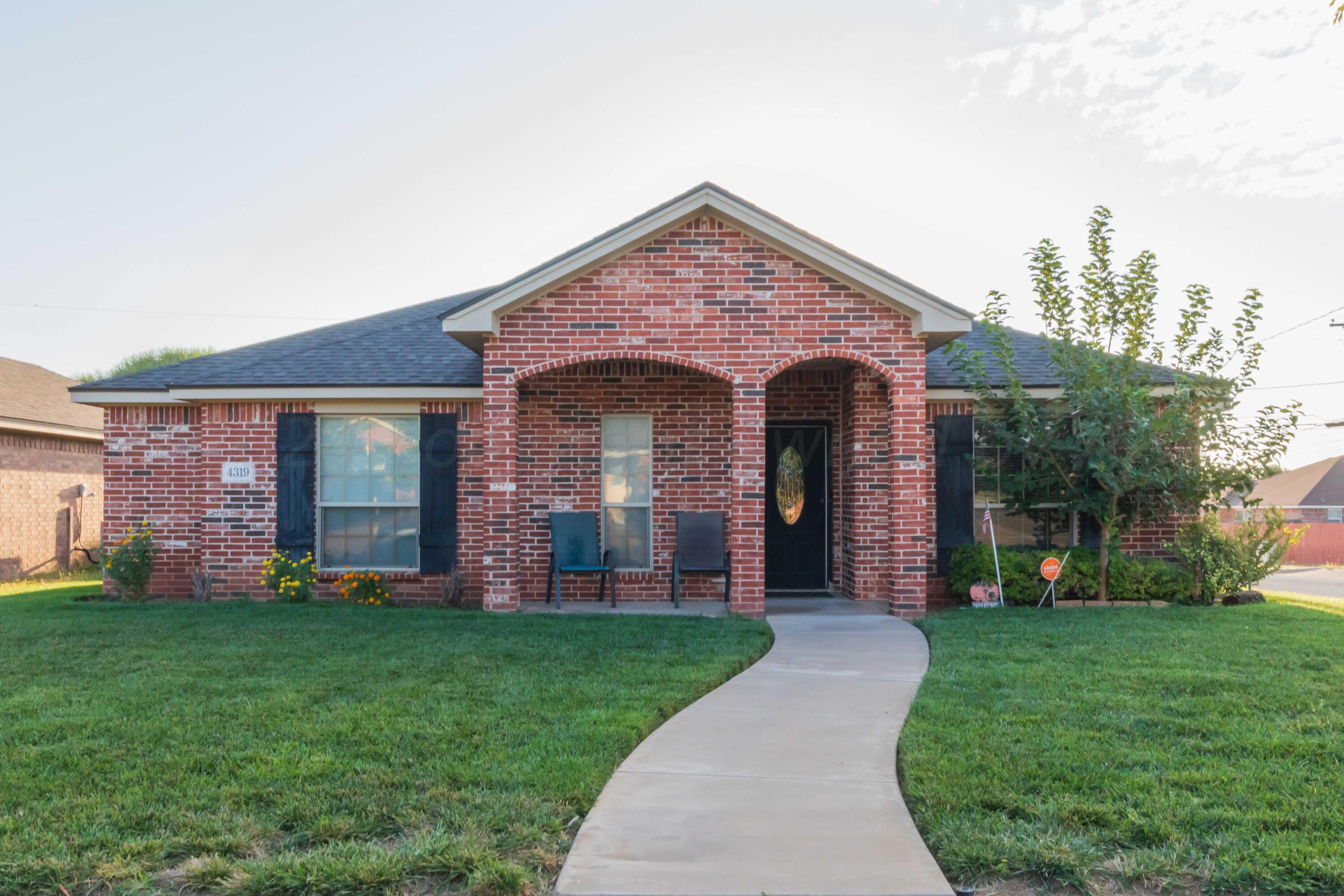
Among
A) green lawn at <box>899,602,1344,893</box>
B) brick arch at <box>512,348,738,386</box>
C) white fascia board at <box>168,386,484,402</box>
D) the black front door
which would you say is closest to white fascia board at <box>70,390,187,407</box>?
white fascia board at <box>168,386,484,402</box>

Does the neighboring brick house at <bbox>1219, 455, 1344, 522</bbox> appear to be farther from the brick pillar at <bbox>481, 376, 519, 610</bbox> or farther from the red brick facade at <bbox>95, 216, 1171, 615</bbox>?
the brick pillar at <bbox>481, 376, 519, 610</bbox>

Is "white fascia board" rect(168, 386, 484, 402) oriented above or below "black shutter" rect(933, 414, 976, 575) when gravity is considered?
above

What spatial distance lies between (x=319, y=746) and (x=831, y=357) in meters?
6.89

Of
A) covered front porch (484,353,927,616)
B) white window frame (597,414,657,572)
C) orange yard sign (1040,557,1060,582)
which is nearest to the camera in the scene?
orange yard sign (1040,557,1060,582)

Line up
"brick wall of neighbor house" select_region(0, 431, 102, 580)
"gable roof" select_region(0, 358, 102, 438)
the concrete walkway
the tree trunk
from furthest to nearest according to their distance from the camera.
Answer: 1. "gable roof" select_region(0, 358, 102, 438)
2. "brick wall of neighbor house" select_region(0, 431, 102, 580)
3. the tree trunk
4. the concrete walkway

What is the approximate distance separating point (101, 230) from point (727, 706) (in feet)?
64.7

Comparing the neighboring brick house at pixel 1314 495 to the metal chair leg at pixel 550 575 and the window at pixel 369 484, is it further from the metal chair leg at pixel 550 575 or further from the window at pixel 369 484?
the window at pixel 369 484

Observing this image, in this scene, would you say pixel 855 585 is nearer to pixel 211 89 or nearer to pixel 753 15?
pixel 753 15

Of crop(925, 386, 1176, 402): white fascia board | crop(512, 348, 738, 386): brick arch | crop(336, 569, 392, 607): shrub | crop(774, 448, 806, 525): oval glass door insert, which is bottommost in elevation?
crop(336, 569, 392, 607): shrub

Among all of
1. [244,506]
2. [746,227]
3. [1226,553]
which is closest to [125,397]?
[244,506]

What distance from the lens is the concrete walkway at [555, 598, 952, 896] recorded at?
3.29 metres

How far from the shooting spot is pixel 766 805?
Result: 407 cm

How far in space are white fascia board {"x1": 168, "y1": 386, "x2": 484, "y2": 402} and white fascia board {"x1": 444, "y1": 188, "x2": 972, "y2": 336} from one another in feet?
4.65

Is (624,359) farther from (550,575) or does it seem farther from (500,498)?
(550,575)
